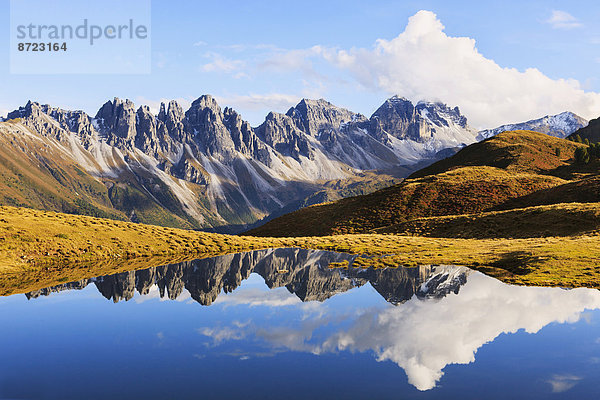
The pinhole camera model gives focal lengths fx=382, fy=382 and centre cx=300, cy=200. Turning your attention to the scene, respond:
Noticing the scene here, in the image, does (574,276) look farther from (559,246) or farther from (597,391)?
(597,391)

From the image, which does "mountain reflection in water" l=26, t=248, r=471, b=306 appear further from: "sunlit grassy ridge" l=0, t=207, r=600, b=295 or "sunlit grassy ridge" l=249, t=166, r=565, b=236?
"sunlit grassy ridge" l=249, t=166, r=565, b=236

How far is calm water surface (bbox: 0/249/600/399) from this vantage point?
1669cm

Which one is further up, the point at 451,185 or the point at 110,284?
the point at 451,185

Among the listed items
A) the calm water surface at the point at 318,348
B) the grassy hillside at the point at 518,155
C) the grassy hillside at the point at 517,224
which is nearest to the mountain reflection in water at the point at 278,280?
the calm water surface at the point at 318,348

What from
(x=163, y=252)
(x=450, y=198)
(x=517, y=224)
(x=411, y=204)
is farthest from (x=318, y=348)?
(x=450, y=198)

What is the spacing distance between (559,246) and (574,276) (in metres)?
16.0

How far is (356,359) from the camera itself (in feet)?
63.3

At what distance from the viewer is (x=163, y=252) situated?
54.0 metres

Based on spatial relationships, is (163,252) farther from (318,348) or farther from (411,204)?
(411,204)

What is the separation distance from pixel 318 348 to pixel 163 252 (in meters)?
38.9

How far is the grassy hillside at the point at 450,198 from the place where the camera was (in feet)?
321

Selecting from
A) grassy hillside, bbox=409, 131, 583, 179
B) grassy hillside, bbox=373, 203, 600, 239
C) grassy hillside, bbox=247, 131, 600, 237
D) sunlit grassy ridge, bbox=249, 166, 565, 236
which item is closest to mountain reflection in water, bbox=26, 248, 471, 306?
grassy hillside, bbox=373, 203, 600, 239

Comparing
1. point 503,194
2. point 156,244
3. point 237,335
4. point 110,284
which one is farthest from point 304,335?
point 503,194

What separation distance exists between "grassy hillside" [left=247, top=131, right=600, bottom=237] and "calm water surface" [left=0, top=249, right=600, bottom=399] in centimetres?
6367
